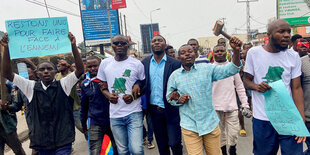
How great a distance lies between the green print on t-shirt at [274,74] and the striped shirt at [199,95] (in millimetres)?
403

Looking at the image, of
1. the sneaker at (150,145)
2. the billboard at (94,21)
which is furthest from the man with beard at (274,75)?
the billboard at (94,21)

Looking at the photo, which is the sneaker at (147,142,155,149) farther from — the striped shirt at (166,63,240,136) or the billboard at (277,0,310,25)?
the billboard at (277,0,310,25)

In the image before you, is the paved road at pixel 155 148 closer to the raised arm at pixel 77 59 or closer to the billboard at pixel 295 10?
the raised arm at pixel 77 59

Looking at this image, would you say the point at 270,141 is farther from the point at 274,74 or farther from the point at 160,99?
the point at 160,99

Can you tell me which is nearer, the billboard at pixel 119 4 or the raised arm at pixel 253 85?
the raised arm at pixel 253 85

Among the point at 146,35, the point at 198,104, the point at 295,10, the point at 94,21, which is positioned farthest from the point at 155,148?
the point at 146,35

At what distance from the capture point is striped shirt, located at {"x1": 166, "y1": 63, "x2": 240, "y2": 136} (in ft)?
8.82

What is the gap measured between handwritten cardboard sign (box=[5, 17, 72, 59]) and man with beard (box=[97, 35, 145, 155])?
2.19 ft

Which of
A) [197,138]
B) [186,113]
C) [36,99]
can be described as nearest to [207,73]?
[186,113]

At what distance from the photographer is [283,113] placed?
237 cm

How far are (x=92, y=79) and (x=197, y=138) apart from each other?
5.90 feet

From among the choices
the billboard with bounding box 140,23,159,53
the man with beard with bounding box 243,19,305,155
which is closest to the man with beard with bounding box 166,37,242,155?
the man with beard with bounding box 243,19,305,155

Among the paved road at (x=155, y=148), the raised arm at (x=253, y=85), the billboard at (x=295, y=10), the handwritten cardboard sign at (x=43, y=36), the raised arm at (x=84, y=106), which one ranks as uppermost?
the billboard at (x=295, y=10)

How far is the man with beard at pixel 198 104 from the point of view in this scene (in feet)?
8.83
